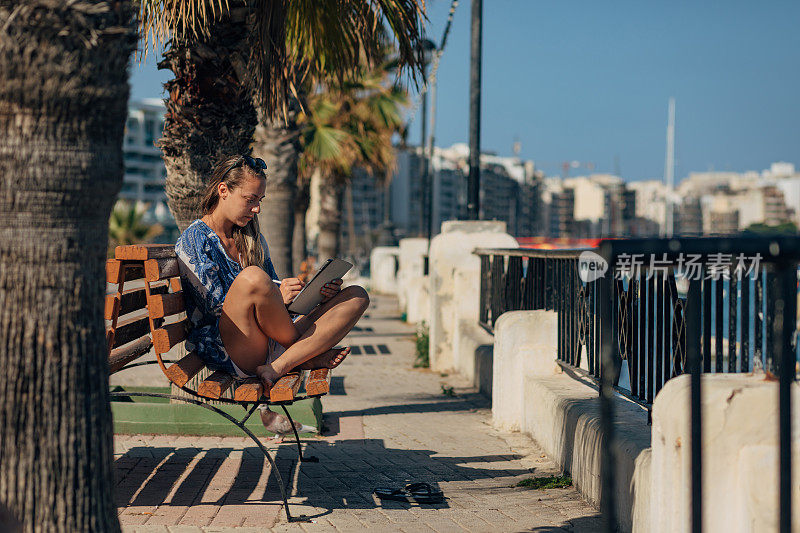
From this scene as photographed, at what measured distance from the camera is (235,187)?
4.71 m

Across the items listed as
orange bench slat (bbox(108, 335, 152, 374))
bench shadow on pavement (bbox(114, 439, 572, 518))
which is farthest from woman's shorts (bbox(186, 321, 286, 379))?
bench shadow on pavement (bbox(114, 439, 572, 518))

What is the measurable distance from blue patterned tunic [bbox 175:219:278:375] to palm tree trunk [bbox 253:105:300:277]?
423 centimetres

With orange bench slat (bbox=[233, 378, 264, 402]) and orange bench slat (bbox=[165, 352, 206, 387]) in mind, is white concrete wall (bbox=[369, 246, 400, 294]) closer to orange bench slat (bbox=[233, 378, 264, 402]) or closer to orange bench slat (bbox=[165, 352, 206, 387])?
orange bench slat (bbox=[165, 352, 206, 387])

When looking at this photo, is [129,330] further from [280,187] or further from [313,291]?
[280,187]

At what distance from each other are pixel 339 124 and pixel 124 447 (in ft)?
57.3

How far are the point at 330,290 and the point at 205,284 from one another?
25.0 inches

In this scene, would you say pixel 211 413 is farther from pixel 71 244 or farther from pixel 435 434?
pixel 71 244

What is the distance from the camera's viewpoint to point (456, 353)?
983 centimetres

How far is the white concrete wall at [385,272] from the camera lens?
102 feet

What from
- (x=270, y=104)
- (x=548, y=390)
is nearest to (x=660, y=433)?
(x=548, y=390)

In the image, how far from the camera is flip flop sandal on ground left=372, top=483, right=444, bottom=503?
4551mm

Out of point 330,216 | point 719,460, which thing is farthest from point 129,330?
point 330,216

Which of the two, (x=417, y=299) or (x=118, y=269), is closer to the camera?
(x=118, y=269)

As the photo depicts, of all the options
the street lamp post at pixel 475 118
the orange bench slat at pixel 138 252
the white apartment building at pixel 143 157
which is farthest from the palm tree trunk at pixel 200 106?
the white apartment building at pixel 143 157
